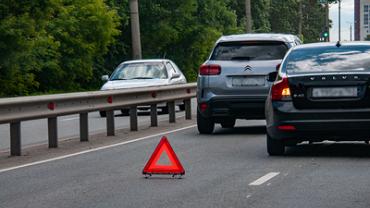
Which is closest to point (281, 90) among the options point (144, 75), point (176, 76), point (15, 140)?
point (15, 140)

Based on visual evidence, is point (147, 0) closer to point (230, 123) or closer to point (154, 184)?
point (230, 123)

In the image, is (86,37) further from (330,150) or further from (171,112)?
(330,150)

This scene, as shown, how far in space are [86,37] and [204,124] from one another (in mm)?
35238

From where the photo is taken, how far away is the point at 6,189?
11445 millimetres

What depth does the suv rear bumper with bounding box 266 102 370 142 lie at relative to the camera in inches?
549

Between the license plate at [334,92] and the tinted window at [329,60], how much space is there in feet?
0.86

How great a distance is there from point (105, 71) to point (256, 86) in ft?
139

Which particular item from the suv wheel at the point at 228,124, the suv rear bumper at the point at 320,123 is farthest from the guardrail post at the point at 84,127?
the suv rear bumper at the point at 320,123

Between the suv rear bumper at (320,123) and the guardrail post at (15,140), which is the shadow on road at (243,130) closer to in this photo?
the guardrail post at (15,140)

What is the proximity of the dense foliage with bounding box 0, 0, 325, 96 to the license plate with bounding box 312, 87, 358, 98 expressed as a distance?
95.6 feet

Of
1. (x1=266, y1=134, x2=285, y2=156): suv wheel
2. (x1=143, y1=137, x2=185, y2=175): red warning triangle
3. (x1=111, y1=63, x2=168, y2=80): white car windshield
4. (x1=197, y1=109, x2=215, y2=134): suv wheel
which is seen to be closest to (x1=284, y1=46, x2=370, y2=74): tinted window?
(x1=266, y1=134, x2=285, y2=156): suv wheel

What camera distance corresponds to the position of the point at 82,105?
18000 millimetres

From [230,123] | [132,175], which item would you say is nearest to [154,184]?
[132,175]

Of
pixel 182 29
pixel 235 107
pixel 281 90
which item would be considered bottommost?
pixel 235 107
